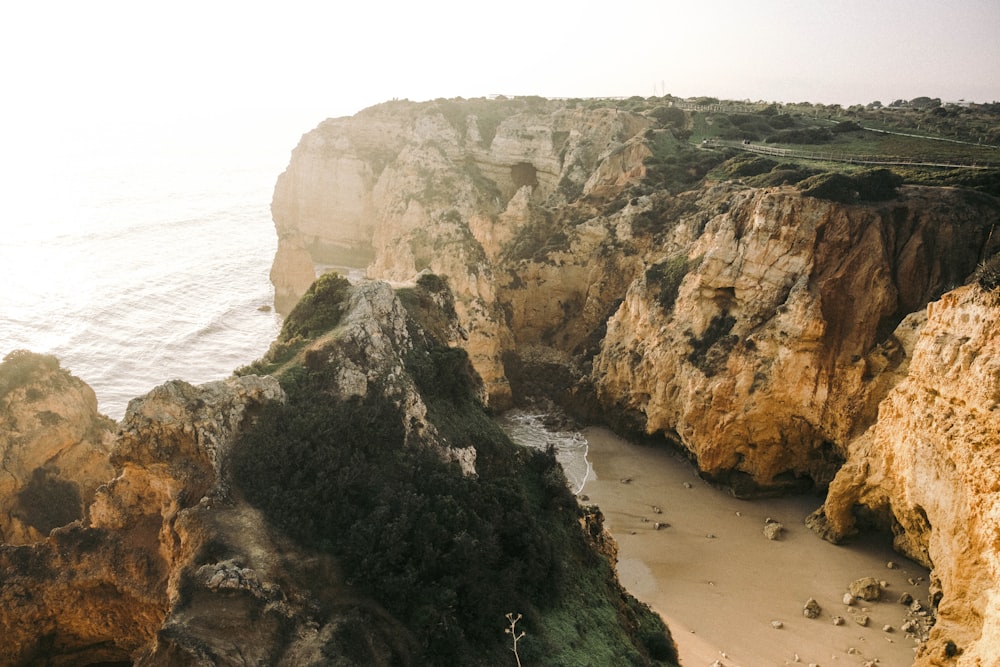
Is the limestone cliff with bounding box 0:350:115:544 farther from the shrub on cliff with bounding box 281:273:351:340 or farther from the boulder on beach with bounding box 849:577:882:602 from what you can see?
the boulder on beach with bounding box 849:577:882:602

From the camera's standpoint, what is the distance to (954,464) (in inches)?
665

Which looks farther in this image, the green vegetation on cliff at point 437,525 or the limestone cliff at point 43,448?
the limestone cliff at point 43,448

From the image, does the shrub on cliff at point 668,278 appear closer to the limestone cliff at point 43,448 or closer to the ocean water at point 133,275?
the limestone cliff at point 43,448

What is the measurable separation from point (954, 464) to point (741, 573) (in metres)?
8.04

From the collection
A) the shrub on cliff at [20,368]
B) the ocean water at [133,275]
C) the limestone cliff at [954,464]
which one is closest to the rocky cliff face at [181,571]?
the shrub on cliff at [20,368]

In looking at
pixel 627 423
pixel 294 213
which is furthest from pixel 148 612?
pixel 294 213

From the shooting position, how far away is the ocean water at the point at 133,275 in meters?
38.3

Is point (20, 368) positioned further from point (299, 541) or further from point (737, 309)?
point (737, 309)

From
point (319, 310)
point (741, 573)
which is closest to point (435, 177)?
point (319, 310)

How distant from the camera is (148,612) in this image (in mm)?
12445

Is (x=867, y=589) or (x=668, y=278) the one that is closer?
(x=867, y=589)

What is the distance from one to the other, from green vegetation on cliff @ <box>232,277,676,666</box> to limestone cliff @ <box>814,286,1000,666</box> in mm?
7439

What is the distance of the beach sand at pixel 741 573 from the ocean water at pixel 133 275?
25.7 m

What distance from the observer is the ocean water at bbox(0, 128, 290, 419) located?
38.3m
